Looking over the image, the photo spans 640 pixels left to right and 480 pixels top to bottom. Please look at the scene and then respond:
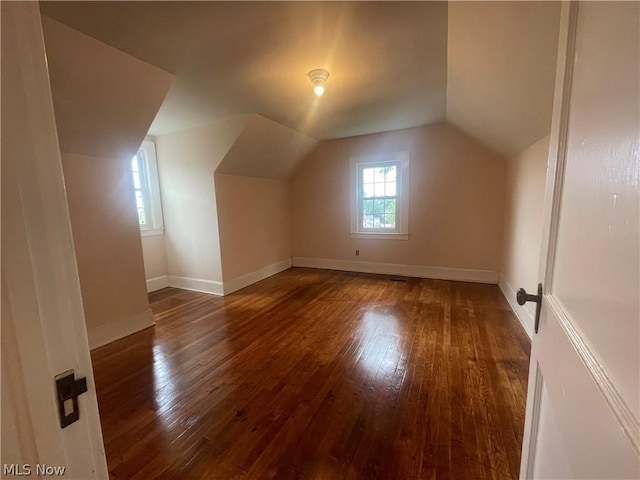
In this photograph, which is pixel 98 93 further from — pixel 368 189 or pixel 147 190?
pixel 368 189

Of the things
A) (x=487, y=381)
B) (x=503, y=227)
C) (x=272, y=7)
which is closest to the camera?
(x=272, y=7)

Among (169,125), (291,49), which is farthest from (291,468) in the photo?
(169,125)

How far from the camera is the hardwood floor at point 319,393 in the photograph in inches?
52.6

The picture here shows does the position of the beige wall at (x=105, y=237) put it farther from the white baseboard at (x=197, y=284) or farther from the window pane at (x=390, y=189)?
the window pane at (x=390, y=189)

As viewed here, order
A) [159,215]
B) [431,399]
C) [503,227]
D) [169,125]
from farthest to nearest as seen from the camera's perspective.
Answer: [159,215], [503,227], [169,125], [431,399]

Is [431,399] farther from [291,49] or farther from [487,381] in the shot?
[291,49]

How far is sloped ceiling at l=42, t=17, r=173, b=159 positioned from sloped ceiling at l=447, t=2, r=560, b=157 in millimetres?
2244

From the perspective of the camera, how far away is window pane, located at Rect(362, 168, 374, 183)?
183 inches

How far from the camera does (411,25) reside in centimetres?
174

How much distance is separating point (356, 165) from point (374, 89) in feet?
6.55

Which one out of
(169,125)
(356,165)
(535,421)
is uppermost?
(169,125)

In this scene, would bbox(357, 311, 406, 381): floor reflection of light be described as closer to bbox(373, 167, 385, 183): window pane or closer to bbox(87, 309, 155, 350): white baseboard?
bbox(87, 309, 155, 350): white baseboard

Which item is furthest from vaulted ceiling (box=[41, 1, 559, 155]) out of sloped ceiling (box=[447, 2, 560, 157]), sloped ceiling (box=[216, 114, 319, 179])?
sloped ceiling (box=[216, 114, 319, 179])

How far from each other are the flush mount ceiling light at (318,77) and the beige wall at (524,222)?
6.24ft
